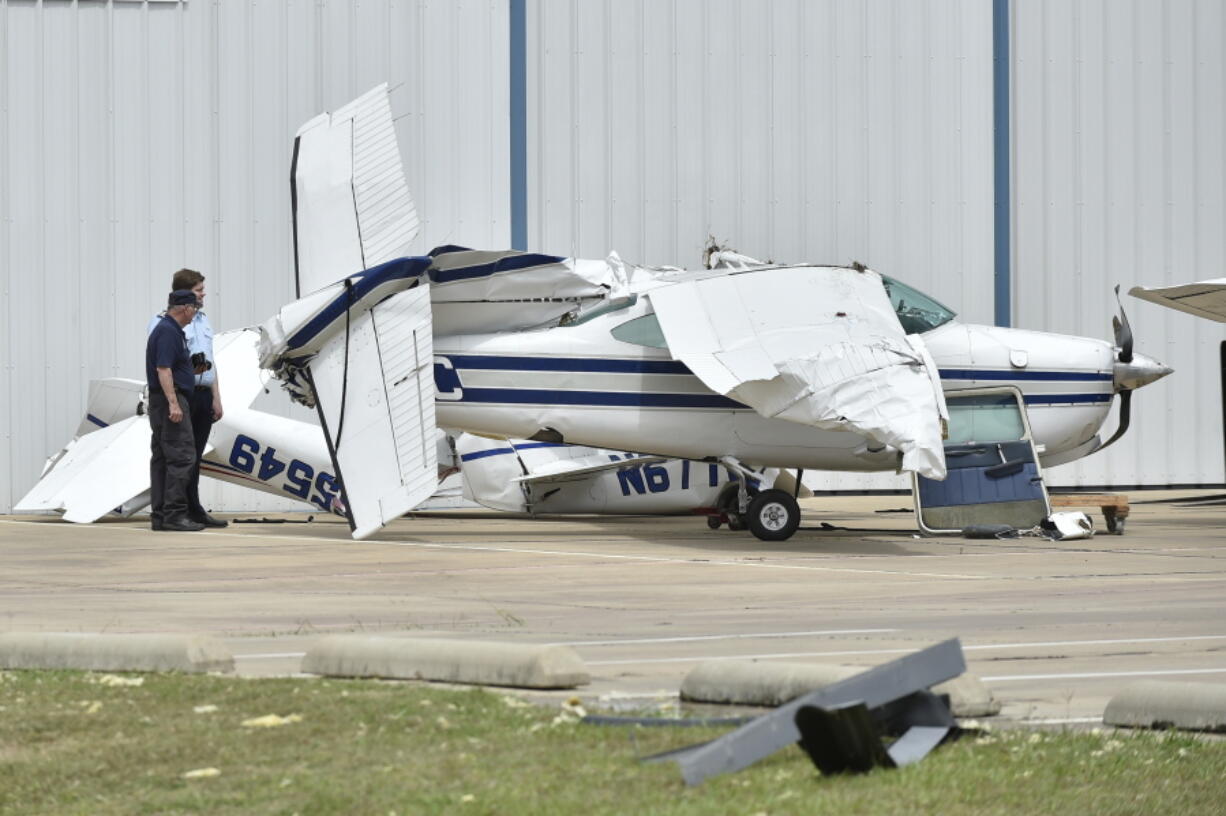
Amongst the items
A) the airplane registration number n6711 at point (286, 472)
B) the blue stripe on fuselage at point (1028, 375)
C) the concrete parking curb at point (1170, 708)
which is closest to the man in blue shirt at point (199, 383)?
the airplane registration number n6711 at point (286, 472)

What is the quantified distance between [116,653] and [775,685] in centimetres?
244

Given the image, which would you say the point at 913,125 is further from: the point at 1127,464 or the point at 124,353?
the point at 124,353

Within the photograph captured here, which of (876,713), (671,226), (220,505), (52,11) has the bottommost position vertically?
(220,505)

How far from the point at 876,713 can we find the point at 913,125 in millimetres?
19087

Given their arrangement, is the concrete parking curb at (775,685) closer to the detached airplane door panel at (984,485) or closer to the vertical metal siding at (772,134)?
the detached airplane door panel at (984,485)

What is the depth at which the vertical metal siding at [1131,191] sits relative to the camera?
76.9ft

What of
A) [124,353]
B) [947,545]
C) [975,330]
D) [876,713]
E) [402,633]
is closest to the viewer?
[876,713]

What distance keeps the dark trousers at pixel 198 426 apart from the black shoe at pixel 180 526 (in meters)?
0.42

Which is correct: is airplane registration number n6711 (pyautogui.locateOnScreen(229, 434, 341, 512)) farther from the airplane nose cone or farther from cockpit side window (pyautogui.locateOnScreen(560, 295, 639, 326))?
the airplane nose cone

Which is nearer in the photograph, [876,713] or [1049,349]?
[876,713]

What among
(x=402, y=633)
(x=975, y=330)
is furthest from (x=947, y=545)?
(x=402, y=633)

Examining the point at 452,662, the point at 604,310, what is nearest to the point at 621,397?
the point at 604,310

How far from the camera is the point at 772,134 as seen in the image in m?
22.7

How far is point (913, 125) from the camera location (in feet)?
75.8
